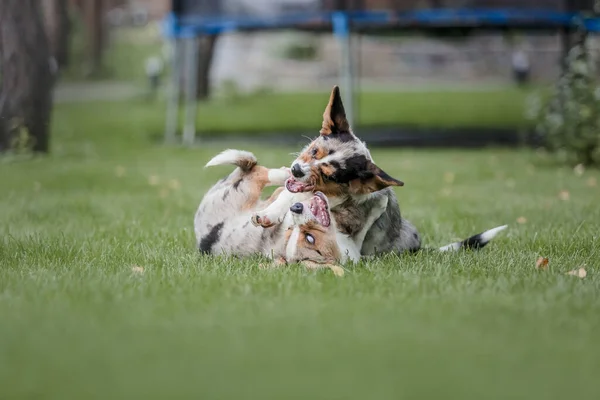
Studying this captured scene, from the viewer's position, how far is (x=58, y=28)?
23.1 m

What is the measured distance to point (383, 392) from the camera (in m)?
2.87

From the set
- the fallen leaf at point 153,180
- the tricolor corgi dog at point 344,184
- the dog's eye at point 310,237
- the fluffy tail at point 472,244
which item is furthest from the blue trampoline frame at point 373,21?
the dog's eye at point 310,237

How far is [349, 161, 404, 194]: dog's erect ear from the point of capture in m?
4.60

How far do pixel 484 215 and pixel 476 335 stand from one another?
3893 millimetres

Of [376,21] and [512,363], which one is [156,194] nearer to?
[376,21]

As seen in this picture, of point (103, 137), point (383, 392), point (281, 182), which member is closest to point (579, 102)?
point (281, 182)

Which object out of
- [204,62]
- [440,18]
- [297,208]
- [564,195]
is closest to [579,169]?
[564,195]

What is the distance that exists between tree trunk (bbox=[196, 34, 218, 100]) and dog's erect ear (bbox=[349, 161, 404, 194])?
15029mm

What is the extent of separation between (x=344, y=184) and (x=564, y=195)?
172 inches

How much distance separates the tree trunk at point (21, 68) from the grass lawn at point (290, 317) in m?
4.74

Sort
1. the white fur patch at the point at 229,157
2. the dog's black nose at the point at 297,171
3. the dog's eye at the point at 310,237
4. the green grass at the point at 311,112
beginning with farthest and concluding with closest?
the green grass at the point at 311,112 < the white fur patch at the point at 229,157 < the dog's eye at the point at 310,237 < the dog's black nose at the point at 297,171

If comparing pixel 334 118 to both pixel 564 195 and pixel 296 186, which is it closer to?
pixel 296 186

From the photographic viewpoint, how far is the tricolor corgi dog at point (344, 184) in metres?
4.59

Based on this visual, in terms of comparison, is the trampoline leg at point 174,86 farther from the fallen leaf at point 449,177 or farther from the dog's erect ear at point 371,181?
the dog's erect ear at point 371,181
